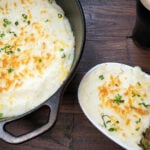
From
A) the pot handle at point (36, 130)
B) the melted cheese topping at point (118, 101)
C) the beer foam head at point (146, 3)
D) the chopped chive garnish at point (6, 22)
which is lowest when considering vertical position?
the melted cheese topping at point (118, 101)

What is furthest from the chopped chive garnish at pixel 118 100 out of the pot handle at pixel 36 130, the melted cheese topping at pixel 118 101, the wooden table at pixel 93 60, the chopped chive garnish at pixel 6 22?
the chopped chive garnish at pixel 6 22

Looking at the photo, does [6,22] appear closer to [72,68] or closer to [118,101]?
A: [72,68]

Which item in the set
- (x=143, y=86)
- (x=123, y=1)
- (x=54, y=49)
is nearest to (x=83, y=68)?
(x=54, y=49)

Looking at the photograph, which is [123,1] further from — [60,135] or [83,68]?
[60,135]

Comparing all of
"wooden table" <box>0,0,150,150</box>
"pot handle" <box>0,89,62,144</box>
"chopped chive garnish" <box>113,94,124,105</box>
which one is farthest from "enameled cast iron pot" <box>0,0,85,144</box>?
"chopped chive garnish" <box>113,94,124,105</box>

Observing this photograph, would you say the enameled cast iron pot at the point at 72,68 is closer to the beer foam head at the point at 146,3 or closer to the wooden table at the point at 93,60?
the wooden table at the point at 93,60

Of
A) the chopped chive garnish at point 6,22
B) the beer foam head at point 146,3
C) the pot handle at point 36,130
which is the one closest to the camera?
the pot handle at point 36,130

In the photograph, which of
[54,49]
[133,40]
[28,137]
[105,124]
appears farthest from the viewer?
[133,40]

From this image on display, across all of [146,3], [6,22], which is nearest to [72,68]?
[146,3]
